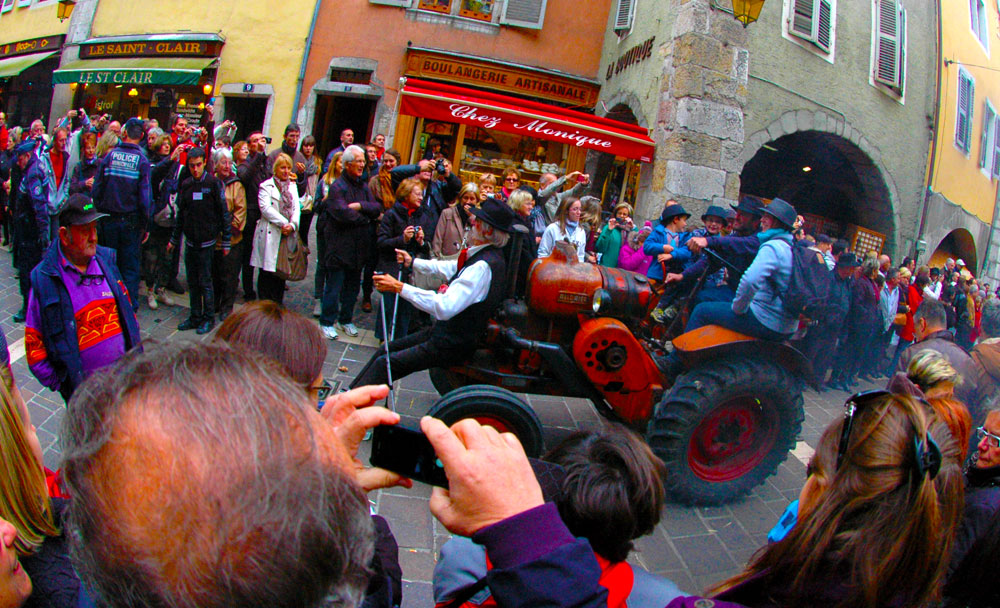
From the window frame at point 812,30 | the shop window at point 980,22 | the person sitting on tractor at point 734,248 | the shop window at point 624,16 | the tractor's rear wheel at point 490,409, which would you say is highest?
the shop window at point 980,22

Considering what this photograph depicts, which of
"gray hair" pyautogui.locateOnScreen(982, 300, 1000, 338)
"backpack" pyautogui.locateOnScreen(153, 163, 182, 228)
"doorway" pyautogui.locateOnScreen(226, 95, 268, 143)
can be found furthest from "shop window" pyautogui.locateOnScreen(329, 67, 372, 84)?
"gray hair" pyautogui.locateOnScreen(982, 300, 1000, 338)

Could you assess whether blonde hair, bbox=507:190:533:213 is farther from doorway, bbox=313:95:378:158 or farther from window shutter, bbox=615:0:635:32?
doorway, bbox=313:95:378:158

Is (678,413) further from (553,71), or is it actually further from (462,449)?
(553,71)

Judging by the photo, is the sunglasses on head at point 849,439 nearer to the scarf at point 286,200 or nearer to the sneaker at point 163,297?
the scarf at point 286,200

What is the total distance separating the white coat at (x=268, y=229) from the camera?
5.87 m

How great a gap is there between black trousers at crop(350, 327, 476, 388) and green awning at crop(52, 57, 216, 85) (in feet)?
40.9

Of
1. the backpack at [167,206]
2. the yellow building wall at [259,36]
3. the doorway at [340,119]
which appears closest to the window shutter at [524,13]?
the doorway at [340,119]

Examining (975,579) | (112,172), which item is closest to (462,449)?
(975,579)

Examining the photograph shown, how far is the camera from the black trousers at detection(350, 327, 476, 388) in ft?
12.5

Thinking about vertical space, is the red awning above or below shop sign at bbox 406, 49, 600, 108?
below

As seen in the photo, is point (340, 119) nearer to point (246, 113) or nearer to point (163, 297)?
point (246, 113)

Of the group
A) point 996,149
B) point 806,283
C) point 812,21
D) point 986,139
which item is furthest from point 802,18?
point 806,283

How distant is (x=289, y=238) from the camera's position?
598 cm

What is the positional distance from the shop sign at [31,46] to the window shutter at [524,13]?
525 inches
